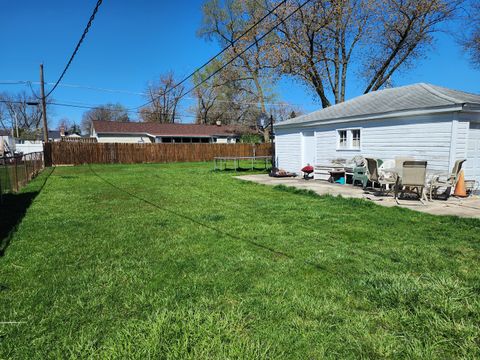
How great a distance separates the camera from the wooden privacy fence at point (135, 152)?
22.9 metres

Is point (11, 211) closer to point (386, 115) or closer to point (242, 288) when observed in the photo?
point (242, 288)

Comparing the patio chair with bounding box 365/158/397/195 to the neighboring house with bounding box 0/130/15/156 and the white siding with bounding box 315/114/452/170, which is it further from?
the neighboring house with bounding box 0/130/15/156

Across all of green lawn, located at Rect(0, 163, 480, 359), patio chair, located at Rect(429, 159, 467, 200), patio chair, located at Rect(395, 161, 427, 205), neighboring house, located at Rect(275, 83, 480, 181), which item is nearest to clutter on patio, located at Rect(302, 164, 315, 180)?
neighboring house, located at Rect(275, 83, 480, 181)

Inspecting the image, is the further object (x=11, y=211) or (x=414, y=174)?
(x=414, y=174)

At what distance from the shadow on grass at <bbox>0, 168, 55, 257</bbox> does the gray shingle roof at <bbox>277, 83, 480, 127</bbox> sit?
1009cm

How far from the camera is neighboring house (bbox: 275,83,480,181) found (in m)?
8.14

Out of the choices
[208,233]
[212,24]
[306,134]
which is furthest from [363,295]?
[212,24]

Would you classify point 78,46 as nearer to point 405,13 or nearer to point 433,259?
point 433,259

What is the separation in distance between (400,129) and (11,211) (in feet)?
35.1

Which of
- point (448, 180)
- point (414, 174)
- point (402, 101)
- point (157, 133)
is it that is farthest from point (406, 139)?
point (157, 133)

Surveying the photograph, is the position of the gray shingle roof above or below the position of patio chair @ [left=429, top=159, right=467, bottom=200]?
above

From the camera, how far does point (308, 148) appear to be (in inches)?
541

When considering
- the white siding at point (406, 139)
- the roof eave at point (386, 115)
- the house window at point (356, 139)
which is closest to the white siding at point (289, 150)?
the roof eave at point (386, 115)

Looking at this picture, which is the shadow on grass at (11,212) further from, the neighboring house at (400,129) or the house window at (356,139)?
the house window at (356,139)
